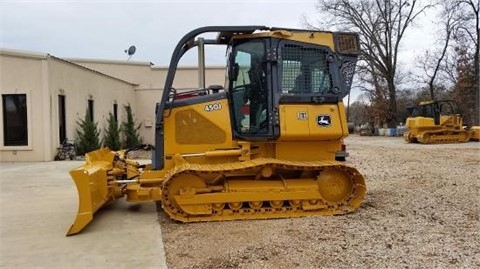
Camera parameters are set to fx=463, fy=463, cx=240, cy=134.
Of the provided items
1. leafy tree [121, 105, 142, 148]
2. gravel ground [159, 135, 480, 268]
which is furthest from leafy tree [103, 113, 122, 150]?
gravel ground [159, 135, 480, 268]

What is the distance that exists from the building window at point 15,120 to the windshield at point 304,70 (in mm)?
11473

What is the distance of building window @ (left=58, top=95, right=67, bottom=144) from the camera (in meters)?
15.9

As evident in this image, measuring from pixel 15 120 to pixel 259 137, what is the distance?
38.0ft

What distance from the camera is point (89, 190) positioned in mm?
5473

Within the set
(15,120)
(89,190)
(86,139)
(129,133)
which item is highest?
(15,120)

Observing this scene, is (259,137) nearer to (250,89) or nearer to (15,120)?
(250,89)

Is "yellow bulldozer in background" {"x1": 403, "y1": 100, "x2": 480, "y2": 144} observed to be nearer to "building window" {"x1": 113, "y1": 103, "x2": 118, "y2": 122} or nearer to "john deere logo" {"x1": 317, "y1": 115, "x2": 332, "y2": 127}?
"building window" {"x1": 113, "y1": 103, "x2": 118, "y2": 122}

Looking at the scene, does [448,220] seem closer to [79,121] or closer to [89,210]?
[89,210]

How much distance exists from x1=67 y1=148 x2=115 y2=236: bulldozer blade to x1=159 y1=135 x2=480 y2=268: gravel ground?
0.87 meters

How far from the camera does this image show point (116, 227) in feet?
18.9

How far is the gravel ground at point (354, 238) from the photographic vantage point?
4215mm

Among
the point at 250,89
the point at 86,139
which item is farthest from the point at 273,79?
the point at 86,139

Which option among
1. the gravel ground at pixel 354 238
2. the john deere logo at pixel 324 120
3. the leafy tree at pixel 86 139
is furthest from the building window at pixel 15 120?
the john deere logo at pixel 324 120

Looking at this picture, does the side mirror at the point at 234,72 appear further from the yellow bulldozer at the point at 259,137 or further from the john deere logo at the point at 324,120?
the john deere logo at the point at 324,120
